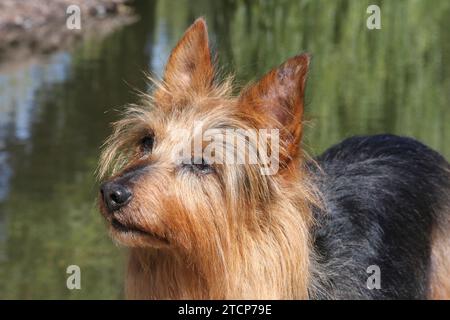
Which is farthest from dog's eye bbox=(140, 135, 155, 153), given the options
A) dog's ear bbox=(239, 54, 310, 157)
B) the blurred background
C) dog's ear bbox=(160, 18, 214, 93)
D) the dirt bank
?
the dirt bank

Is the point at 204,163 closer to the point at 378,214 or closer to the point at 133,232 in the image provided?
the point at 133,232

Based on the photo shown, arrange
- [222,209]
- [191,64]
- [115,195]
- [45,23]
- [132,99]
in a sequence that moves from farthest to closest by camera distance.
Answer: [45,23], [132,99], [191,64], [222,209], [115,195]

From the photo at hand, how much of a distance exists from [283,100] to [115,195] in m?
0.97

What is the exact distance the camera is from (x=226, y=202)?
15.9 feet

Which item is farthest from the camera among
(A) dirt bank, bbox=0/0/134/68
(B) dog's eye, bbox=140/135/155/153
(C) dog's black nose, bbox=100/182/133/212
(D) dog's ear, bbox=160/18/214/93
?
(A) dirt bank, bbox=0/0/134/68

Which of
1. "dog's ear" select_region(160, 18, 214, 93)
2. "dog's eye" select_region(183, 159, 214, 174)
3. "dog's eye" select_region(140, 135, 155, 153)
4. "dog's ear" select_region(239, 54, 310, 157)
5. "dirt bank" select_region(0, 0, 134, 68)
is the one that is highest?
"dirt bank" select_region(0, 0, 134, 68)

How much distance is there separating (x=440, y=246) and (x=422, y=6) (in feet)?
31.1

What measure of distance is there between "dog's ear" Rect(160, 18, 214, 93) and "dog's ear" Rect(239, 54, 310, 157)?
341mm

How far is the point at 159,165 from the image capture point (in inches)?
190

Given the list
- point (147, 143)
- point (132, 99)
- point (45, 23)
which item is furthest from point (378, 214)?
point (45, 23)

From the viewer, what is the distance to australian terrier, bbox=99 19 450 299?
15.5ft

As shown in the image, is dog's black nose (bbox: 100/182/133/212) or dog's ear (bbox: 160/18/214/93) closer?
dog's black nose (bbox: 100/182/133/212)

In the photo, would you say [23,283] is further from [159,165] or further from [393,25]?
[393,25]

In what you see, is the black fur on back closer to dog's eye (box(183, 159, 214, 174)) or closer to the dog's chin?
dog's eye (box(183, 159, 214, 174))
